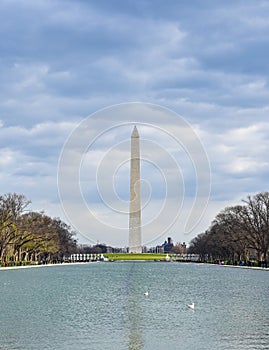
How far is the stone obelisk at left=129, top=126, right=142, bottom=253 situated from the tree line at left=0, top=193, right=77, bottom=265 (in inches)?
690

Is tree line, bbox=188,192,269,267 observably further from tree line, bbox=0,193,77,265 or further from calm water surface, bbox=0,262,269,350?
calm water surface, bbox=0,262,269,350

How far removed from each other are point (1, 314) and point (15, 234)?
8477 cm

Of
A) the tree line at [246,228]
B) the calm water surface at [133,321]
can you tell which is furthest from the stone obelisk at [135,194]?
the calm water surface at [133,321]

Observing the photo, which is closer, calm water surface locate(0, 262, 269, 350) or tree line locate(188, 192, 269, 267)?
calm water surface locate(0, 262, 269, 350)

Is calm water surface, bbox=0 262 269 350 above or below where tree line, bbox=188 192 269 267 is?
below

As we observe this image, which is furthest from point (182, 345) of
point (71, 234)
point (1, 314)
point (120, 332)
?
point (71, 234)

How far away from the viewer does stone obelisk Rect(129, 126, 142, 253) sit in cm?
12175

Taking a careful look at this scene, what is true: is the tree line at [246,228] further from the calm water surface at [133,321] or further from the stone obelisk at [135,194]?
the calm water surface at [133,321]

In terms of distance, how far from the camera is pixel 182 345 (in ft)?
78.7

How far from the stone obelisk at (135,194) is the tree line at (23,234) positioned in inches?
690

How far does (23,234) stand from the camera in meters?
121

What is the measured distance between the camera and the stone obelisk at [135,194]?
12175 centimetres

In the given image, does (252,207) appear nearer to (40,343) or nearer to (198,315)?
(198,315)

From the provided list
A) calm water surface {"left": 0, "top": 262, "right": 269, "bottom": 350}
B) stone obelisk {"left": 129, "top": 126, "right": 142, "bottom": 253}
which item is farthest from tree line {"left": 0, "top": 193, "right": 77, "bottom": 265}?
calm water surface {"left": 0, "top": 262, "right": 269, "bottom": 350}
